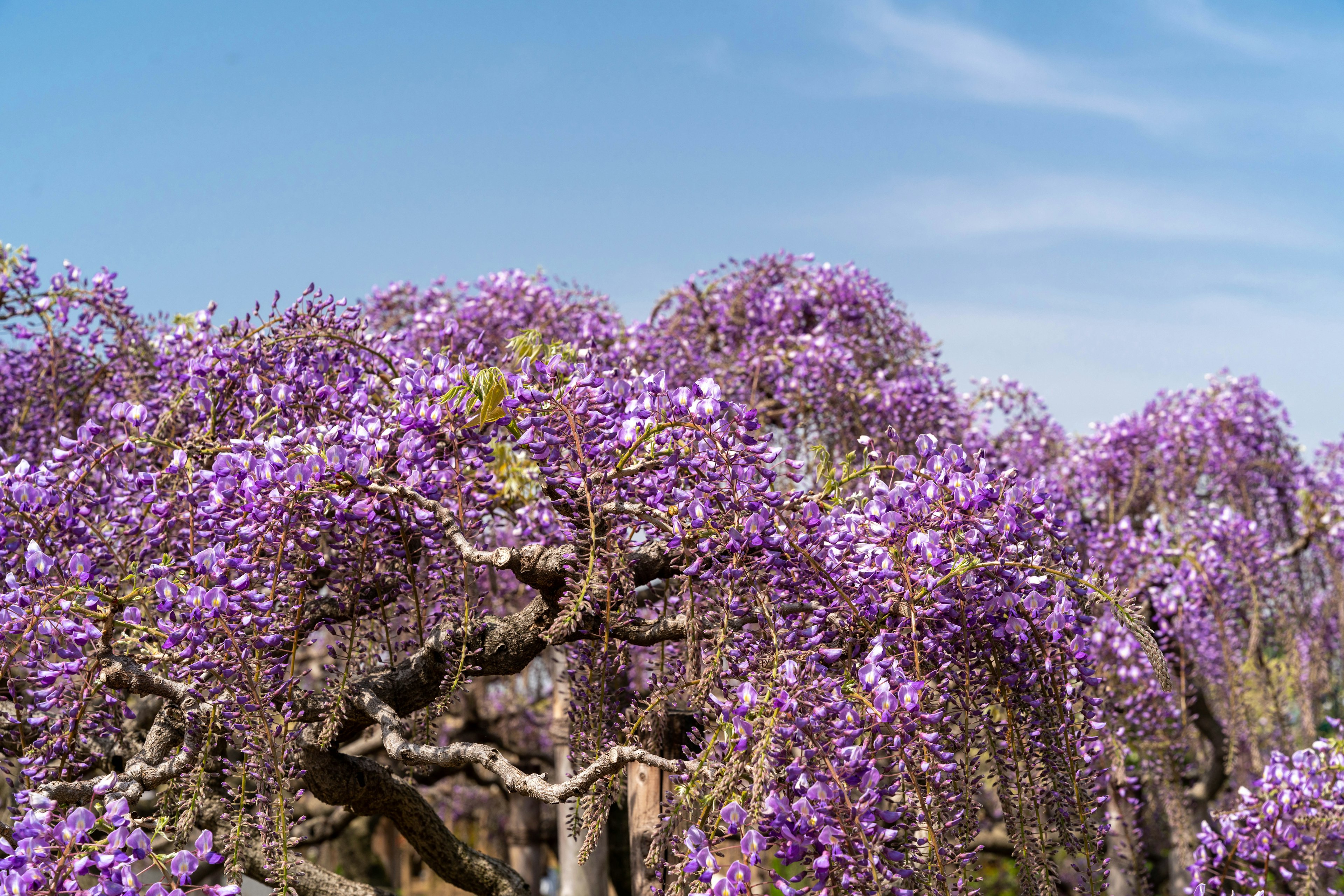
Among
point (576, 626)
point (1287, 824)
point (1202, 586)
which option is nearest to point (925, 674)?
point (576, 626)

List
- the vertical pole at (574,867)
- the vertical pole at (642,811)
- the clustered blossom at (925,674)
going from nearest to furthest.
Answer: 1. the clustered blossom at (925,674)
2. the vertical pole at (642,811)
3. the vertical pole at (574,867)

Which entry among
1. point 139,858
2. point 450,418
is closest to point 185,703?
point 139,858

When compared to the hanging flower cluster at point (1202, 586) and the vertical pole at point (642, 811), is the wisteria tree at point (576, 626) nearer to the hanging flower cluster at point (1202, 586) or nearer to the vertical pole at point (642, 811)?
the vertical pole at point (642, 811)

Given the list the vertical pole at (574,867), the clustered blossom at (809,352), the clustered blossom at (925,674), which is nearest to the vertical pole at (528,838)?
the vertical pole at (574,867)

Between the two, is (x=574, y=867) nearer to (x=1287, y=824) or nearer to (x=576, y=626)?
(x=1287, y=824)

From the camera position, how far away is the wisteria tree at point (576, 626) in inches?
102

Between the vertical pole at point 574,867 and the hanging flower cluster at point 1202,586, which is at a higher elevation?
the hanging flower cluster at point 1202,586

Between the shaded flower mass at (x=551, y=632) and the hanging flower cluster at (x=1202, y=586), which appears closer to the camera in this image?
the shaded flower mass at (x=551, y=632)

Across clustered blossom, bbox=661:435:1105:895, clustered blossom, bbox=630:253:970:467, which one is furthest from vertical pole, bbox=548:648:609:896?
clustered blossom, bbox=661:435:1105:895

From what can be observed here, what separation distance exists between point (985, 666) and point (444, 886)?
1276 cm

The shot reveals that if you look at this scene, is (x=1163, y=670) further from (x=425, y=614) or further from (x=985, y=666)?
(x=425, y=614)

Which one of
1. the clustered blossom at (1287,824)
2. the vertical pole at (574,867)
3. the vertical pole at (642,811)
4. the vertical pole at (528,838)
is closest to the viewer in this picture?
the vertical pole at (642,811)

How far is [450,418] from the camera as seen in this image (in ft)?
10.3

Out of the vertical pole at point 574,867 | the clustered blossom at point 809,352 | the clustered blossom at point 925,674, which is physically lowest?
the vertical pole at point 574,867
